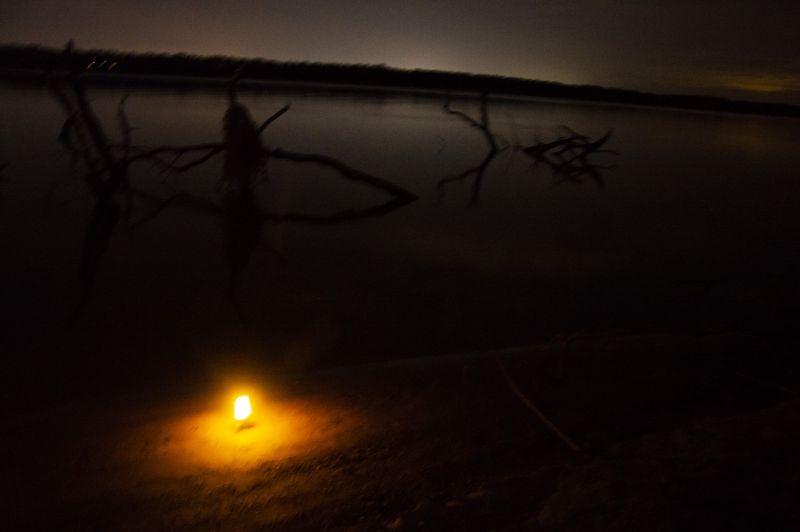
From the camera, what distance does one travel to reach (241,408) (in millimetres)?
3678

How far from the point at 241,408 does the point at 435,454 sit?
4.33 feet

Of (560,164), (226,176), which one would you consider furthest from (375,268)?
(560,164)

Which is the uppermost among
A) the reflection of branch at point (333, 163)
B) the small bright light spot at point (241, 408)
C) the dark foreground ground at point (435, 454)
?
the reflection of branch at point (333, 163)

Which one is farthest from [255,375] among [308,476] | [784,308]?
[784,308]

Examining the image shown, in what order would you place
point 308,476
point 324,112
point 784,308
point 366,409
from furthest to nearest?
point 324,112
point 784,308
point 366,409
point 308,476

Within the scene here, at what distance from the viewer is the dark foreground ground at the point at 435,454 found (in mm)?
2510

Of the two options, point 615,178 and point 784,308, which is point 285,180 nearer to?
point 615,178

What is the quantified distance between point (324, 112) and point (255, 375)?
30715 millimetres

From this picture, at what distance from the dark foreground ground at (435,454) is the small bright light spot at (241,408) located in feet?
0.37

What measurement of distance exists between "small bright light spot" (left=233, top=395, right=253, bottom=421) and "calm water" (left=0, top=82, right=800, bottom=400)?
1.66 m

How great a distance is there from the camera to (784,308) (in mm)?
6949

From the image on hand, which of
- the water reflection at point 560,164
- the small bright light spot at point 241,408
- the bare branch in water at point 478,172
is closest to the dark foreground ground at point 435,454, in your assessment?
the small bright light spot at point 241,408

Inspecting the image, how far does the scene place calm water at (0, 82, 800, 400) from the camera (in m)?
5.86

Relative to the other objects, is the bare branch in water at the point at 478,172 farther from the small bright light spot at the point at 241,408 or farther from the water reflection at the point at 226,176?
the small bright light spot at the point at 241,408
